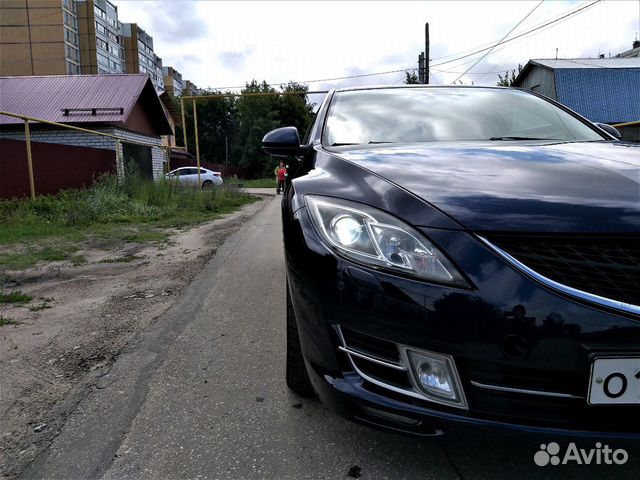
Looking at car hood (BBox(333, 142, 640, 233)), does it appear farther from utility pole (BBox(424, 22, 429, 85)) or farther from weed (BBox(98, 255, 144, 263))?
utility pole (BBox(424, 22, 429, 85))

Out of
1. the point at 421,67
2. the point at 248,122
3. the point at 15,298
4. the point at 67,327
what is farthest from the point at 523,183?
the point at 248,122

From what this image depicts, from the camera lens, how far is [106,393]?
2.49m

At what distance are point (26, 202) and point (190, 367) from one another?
856 cm

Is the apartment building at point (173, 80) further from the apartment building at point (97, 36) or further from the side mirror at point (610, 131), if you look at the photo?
the side mirror at point (610, 131)

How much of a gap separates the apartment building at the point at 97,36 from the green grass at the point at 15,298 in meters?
74.8

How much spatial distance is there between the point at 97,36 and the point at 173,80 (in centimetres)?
2391

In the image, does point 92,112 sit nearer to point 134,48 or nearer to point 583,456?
point 583,456

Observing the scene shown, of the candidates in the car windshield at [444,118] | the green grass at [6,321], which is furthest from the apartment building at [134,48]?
the car windshield at [444,118]

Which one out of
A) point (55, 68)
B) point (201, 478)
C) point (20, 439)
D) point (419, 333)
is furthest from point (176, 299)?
point (55, 68)

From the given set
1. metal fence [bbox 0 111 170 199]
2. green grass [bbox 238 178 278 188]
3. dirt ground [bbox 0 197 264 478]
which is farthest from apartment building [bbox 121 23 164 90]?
dirt ground [bbox 0 197 264 478]

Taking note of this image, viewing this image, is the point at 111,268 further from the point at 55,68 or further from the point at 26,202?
the point at 55,68

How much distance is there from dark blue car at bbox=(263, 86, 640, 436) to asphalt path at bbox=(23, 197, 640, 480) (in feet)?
0.37

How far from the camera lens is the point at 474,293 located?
4.50ft

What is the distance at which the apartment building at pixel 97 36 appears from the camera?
67.8 metres
